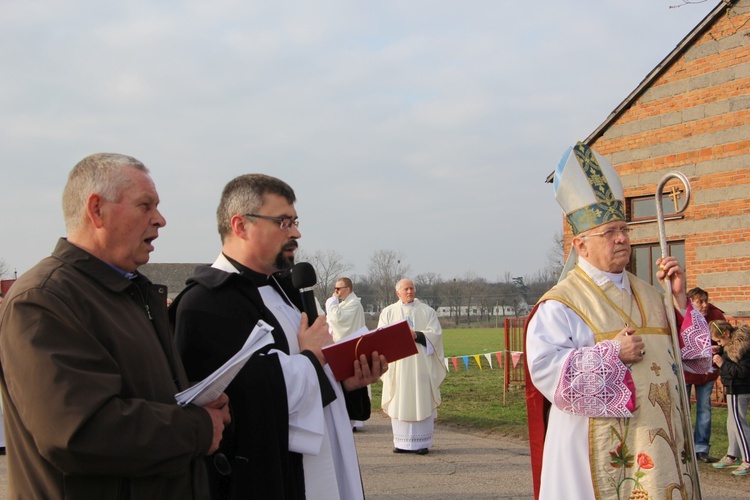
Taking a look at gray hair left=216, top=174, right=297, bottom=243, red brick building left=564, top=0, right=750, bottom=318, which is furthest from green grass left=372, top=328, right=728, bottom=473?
gray hair left=216, top=174, right=297, bottom=243

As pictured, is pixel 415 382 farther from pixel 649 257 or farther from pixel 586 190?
pixel 649 257

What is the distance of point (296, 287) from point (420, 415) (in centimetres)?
657

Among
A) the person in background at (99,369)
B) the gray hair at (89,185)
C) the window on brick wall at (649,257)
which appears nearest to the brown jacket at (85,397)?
the person in background at (99,369)

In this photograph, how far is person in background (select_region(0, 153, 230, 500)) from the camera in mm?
2055

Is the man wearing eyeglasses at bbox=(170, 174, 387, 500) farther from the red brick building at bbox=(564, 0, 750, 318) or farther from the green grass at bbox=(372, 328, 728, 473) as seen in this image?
the red brick building at bbox=(564, 0, 750, 318)

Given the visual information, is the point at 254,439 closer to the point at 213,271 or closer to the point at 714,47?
the point at 213,271

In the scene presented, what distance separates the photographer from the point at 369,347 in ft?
10.4

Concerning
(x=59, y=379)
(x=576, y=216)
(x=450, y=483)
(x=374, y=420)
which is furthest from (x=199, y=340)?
(x=374, y=420)

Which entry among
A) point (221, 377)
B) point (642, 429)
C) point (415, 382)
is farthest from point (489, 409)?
point (221, 377)

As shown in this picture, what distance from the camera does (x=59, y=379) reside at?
6.70 ft

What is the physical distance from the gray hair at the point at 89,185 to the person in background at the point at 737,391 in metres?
7.30

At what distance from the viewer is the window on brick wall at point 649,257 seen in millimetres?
13719

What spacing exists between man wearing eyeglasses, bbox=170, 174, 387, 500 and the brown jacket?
44 centimetres

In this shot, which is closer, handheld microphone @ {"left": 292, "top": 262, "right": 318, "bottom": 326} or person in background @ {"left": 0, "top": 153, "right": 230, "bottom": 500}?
person in background @ {"left": 0, "top": 153, "right": 230, "bottom": 500}
